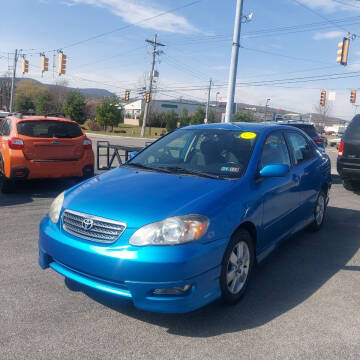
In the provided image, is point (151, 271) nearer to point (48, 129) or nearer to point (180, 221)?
point (180, 221)

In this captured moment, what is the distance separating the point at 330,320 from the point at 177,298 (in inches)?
56.4

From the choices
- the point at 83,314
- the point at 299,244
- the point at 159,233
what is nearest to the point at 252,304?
the point at 159,233

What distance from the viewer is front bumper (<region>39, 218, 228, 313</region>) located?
2818mm

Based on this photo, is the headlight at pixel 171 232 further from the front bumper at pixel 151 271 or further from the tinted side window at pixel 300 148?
the tinted side window at pixel 300 148

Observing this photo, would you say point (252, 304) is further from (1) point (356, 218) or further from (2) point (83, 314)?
(1) point (356, 218)

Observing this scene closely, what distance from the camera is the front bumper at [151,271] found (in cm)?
282

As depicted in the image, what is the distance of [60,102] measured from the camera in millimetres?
72250

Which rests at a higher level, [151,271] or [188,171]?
[188,171]

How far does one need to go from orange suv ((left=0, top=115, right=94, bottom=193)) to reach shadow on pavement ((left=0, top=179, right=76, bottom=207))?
327 mm

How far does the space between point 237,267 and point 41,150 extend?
17.5 ft

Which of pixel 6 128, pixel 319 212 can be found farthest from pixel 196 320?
pixel 6 128

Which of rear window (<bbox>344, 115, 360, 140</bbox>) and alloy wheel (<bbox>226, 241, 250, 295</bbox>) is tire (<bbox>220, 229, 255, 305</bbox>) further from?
rear window (<bbox>344, 115, 360, 140</bbox>)

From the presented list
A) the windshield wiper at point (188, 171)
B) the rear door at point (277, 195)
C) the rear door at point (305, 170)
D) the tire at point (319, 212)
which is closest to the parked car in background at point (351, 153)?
the tire at point (319, 212)

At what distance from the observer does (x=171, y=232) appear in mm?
2938
